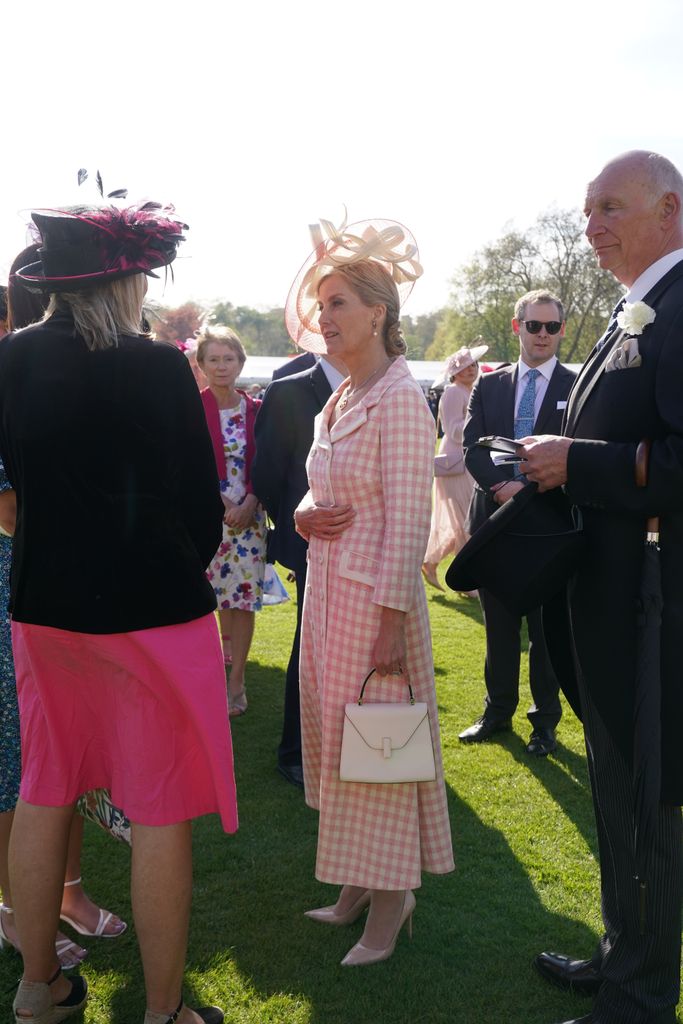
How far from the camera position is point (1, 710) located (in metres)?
2.92

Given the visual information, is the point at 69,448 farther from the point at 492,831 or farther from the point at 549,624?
the point at 492,831

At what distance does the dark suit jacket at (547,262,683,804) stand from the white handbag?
604 mm

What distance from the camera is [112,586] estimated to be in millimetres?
2275

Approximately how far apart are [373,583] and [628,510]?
0.89 metres

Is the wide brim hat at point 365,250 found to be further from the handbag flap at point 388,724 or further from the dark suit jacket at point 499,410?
the dark suit jacket at point 499,410

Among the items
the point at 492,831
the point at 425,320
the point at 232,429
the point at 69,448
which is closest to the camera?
the point at 69,448

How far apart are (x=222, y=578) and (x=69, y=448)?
143 inches

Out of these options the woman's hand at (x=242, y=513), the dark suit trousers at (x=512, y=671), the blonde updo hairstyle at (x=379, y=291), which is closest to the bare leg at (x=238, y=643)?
the woman's hand at (x=242, y=513)

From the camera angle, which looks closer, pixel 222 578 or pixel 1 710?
pixel 1 710

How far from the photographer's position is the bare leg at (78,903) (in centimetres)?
315

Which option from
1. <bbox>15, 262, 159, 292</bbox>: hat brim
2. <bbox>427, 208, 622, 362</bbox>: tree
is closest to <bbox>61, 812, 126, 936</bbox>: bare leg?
<bbox>15, 262, 159, 292</bbox>: hat brim

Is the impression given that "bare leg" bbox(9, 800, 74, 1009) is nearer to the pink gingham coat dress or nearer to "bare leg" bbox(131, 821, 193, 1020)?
"bare leg" bbox(131, 821, 193, 1020)

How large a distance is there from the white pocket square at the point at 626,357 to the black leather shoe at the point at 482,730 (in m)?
3.10

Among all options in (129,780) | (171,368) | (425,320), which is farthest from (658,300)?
(425,320)
